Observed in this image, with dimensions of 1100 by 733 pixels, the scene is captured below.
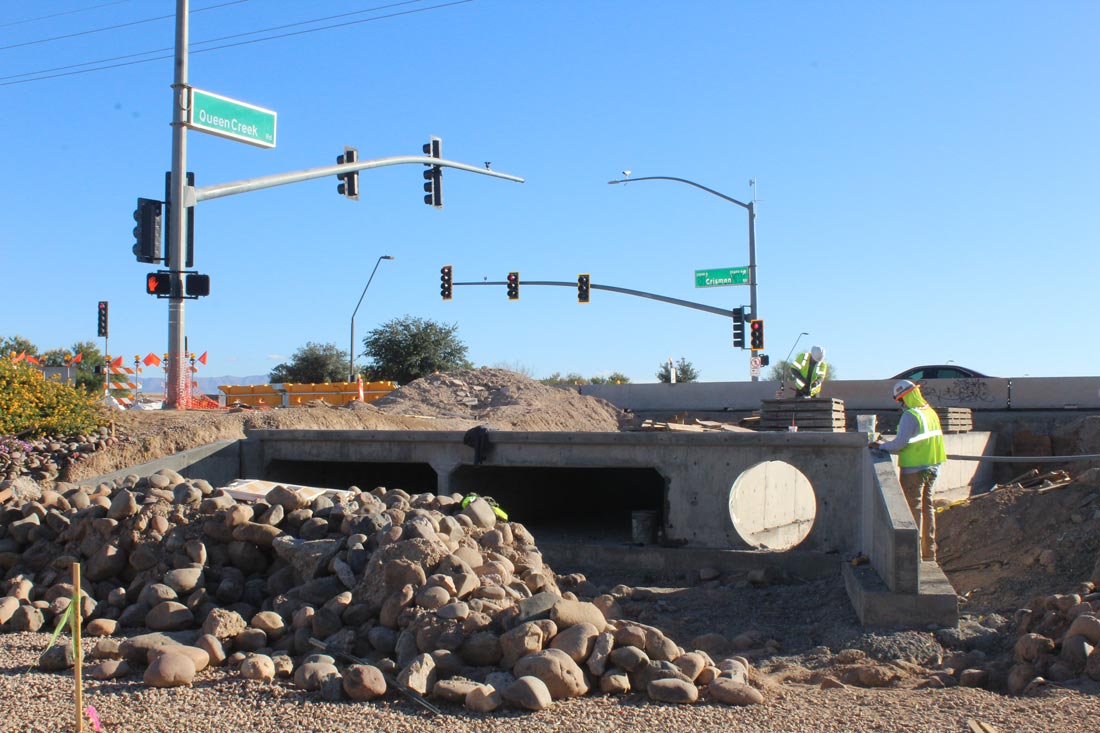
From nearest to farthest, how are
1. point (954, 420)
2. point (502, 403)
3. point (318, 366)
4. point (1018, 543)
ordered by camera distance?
point (1018, 543) < point (954, 420) < point (502, 403) < point (318, 366)

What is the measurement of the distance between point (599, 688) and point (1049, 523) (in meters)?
9.32

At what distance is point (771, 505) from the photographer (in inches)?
601

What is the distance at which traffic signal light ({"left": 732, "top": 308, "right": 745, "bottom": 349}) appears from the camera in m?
32.3

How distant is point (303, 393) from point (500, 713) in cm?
3045

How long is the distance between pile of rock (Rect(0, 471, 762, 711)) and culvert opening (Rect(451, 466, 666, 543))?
15.7 feet

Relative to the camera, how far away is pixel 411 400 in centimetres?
2653

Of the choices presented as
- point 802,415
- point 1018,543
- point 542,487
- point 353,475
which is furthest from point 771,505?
point 353,475

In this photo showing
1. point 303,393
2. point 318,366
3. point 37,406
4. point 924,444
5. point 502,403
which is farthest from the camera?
point 318,366

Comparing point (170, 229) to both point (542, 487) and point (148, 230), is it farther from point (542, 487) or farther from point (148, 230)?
point (542, 487)

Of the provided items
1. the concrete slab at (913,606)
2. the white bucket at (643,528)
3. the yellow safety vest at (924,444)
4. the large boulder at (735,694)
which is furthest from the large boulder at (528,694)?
the white bucket at (643,528)

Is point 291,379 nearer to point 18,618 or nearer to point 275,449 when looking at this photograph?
point 275,449

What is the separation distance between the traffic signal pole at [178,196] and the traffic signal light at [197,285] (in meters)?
0.15

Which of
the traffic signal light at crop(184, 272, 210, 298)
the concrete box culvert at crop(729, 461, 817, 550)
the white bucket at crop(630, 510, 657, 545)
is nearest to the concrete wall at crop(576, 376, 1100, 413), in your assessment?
the concrete box culvert at crop(729, 461, 817, 550)

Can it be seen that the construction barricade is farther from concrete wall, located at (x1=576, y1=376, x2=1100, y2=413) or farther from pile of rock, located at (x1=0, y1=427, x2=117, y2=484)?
pile of rock, located at (x1=0, y1=427, x2=117, y2=484)
